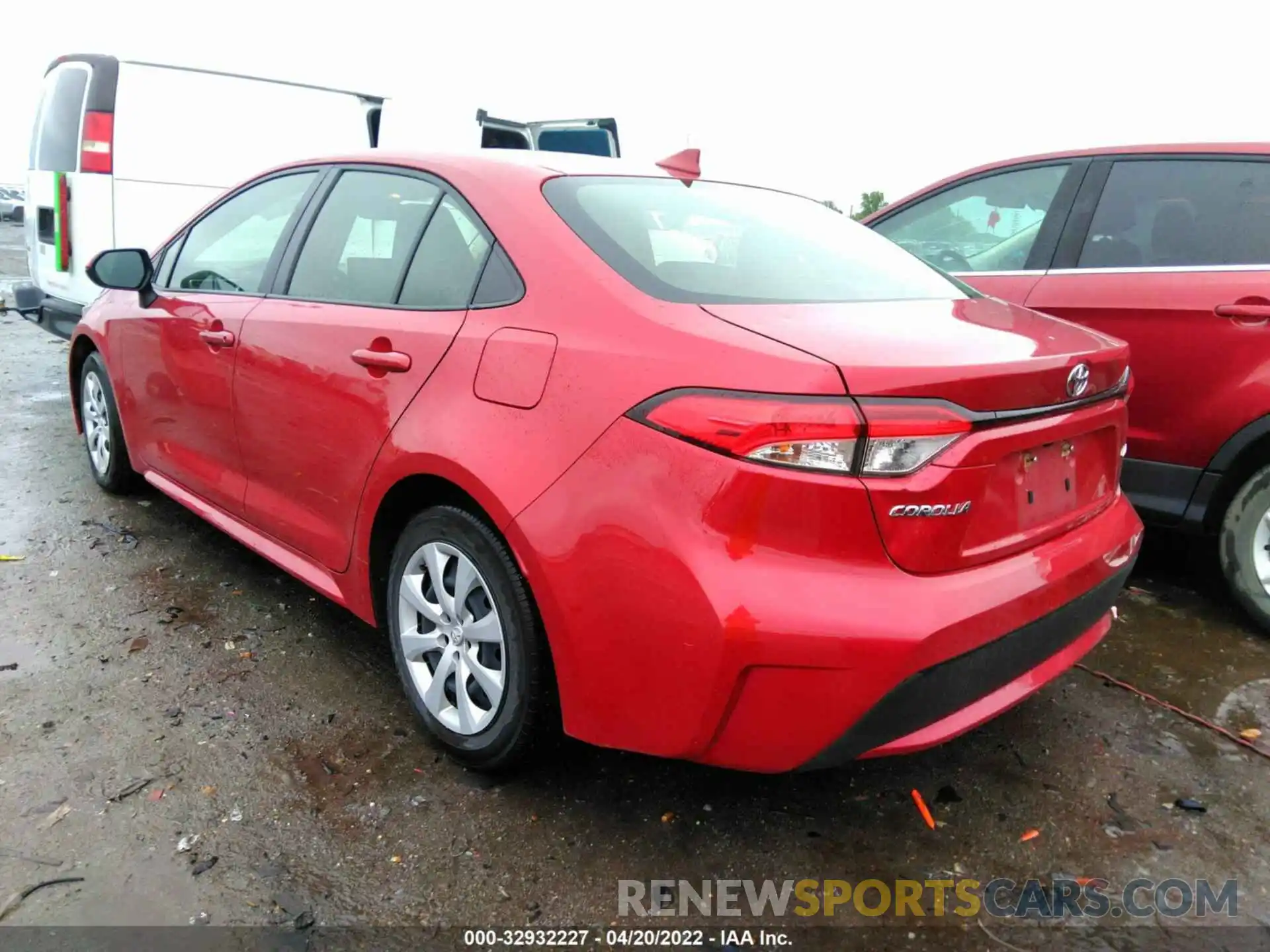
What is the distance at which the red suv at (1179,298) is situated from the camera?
330 cm

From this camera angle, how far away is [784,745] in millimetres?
1873

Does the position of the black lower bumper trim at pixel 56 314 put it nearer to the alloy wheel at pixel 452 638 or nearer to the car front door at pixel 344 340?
the car front door at pixel 344 340

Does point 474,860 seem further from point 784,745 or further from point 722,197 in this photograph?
point 722,197

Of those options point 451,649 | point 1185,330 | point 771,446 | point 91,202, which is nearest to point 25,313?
point 91,202

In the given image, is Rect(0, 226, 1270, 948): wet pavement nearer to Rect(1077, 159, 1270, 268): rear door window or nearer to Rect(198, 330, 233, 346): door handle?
Rect(198, 330, 233, 346): door handle

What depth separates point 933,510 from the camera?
1.82 m

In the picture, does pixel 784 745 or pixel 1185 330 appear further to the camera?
pixel 1185 330

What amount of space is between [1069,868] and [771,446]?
1.31 meters

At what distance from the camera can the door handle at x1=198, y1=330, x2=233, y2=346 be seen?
125 inches

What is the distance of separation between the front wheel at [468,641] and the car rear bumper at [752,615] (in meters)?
0.12

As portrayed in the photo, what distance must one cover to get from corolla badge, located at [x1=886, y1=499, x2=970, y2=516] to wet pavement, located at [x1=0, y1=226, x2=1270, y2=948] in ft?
2.99

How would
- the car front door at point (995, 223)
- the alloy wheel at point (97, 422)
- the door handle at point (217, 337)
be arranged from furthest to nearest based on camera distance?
the alloy wheel at point (97, 422)
the car front door at point (995, 223)
the door handle at point (217, 337)

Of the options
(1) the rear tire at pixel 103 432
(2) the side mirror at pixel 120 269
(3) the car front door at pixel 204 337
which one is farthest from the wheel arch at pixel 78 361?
(2) the side mirror at pixel 120 269

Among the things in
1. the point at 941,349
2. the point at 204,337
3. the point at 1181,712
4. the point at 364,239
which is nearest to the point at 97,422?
the point at 204,337
